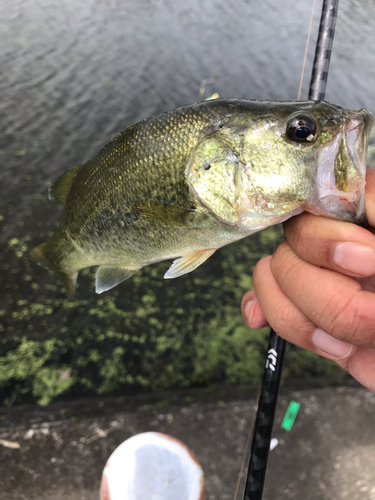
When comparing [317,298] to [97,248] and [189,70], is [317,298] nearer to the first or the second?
[97,248]

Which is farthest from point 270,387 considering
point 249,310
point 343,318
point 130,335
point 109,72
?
point 109,72

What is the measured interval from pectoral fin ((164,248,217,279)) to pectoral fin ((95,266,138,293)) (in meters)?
0.29

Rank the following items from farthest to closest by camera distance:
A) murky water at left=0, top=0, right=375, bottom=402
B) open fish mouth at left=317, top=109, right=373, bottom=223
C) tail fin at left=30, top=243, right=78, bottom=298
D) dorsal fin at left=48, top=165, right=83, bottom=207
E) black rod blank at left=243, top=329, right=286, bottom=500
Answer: murky water at left=0, top=0, right=375, bottom=402 < tail fin at left=30, top=243, right=78, bottom=298 < dorsal fin at left=48, top=165, right=83, bottom=207 < black rod blank at left=243, top=329, right=286, bottom=500 < open fish mouth at left=317, top=109, right=373, bottom=223

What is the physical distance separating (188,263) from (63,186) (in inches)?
31.1

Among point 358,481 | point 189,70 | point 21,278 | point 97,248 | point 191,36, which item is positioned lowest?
point 358,481

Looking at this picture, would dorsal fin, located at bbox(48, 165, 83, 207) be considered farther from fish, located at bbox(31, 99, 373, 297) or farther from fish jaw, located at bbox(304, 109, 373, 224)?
fish jaw, located at bbox(304, 109, 373, 224)

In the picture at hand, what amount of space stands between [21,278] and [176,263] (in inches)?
106

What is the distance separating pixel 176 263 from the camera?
4.18 ft

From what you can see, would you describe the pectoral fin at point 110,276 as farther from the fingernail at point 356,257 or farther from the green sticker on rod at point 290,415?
the green sticker on rod at point 290,415

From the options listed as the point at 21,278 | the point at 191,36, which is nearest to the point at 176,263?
the point at 21,278

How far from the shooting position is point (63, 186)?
154cm

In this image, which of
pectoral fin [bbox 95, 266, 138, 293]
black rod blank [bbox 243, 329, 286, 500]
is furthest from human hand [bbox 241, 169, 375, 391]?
pectoral fin [bbox 95, 266, 138, 293]

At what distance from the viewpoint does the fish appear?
92 centimetres

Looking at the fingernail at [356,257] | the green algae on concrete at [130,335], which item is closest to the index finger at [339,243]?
the fingernail at [356,257]
